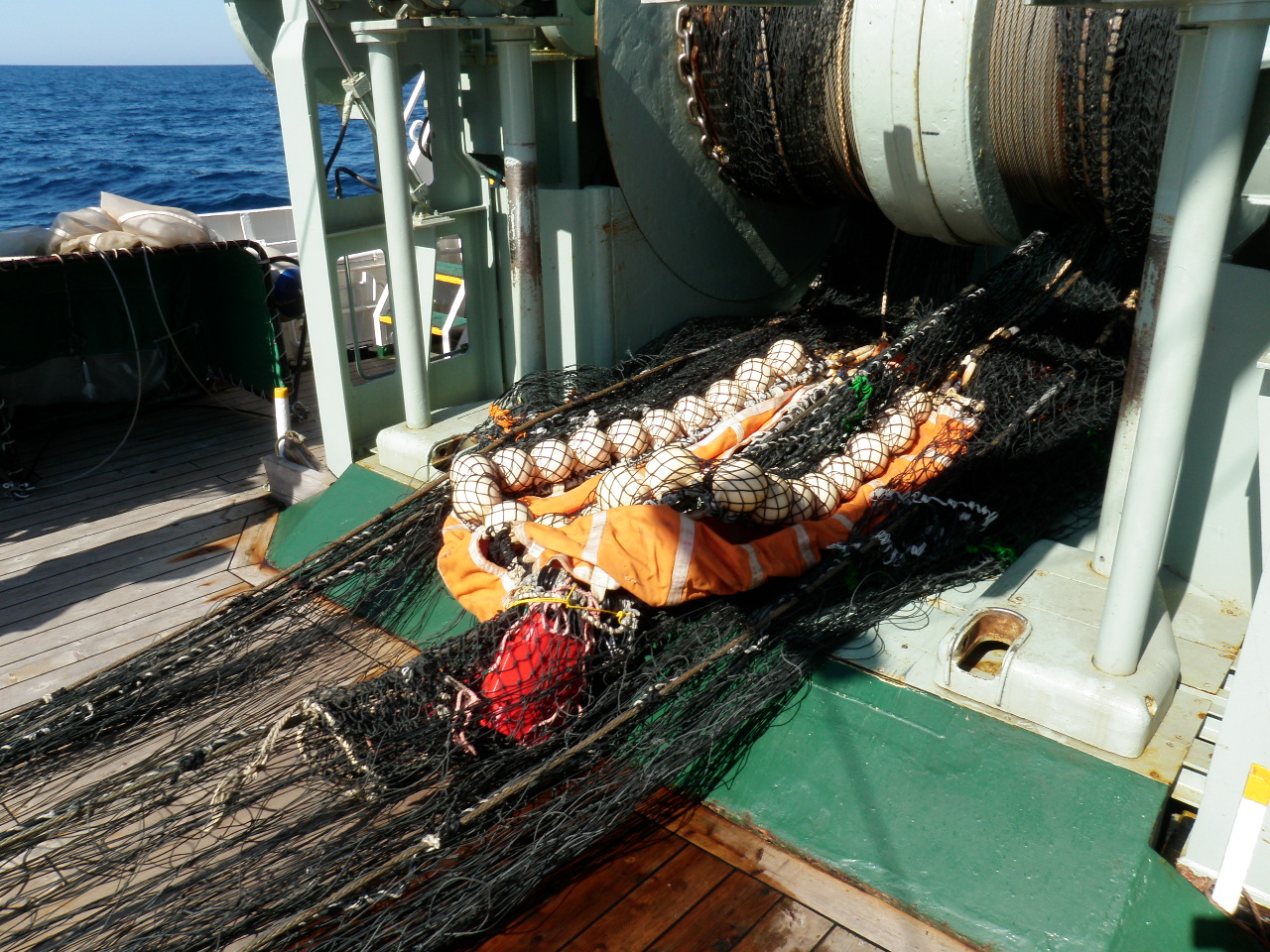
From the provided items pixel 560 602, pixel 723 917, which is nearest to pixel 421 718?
pixel 560 602

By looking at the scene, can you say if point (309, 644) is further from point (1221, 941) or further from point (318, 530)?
point (1221, 941)

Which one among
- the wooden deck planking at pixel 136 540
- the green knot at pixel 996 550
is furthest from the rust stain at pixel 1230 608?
the wooden deck planking at pixel 136 540

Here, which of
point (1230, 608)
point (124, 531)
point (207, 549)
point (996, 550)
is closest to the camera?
point (1230, 608)

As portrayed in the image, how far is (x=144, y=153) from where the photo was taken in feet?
132

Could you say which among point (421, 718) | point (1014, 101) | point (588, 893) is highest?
point (1014, 101)

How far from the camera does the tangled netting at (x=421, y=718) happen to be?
2.80 m

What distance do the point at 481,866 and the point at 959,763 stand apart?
59.7 inches

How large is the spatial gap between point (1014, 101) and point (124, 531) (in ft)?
17.2

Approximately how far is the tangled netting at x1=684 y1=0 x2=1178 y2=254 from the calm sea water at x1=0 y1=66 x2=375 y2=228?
1016 centimetres

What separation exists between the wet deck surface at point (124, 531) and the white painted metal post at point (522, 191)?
188 centimetres

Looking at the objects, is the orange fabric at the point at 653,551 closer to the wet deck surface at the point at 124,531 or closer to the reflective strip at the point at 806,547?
the reflective strip at the point at 806,547

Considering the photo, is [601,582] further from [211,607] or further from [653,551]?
[211,607]

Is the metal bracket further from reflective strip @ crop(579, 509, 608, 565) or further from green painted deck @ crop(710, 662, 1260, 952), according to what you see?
green painted deck @ crop(710, 662, 1260, 952)

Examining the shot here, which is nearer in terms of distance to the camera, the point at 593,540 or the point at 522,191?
the point at 593,540
